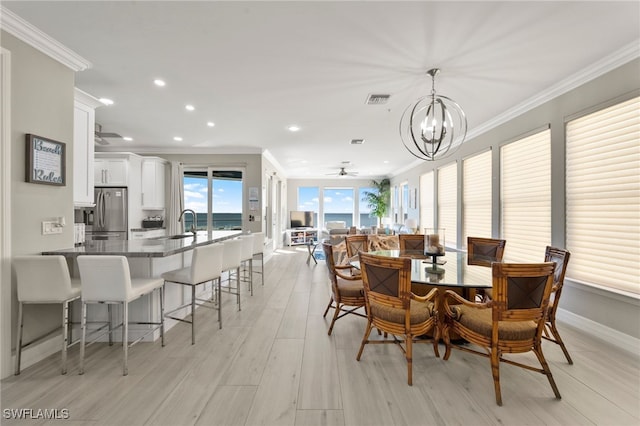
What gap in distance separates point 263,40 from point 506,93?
9.75 feet

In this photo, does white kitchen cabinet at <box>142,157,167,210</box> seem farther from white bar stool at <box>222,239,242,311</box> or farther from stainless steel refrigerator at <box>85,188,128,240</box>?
white bar stool at <box>222,239,242,311</box>

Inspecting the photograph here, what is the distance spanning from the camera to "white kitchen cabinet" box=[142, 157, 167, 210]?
5.98 meters

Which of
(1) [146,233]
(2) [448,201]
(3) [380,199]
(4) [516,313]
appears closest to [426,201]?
(2) [448,201]

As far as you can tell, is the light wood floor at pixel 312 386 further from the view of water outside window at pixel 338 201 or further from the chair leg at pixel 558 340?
the view of water outside window at pixel 338 201

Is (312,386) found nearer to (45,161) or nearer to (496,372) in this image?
(496,372)

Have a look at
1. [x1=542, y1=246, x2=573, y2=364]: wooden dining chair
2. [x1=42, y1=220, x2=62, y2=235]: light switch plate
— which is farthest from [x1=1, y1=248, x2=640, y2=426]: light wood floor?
[x1=42, y1=220, x2=62, y2=235]: light switch plate

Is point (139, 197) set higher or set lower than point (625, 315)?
higher

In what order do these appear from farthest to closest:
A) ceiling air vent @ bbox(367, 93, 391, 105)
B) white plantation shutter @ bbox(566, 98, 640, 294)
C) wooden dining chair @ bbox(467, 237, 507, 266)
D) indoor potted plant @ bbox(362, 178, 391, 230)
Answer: indoor potted plant @ bbox(362, 178, 391, 230)
ceiling air vent @ bbox(367, 93, 391, 105)
wooden dining chair @ bbox(467, 237, 507, 266)
white plantation shutter @ bbox(566, 98, 640, 294)

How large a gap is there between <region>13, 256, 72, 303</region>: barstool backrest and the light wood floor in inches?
24.0

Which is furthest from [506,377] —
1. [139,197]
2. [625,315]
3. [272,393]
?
[139,197]

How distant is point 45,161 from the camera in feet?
7.86

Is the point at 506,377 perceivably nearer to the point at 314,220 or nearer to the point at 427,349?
the point at 427,349

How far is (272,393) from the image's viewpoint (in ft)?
6.38

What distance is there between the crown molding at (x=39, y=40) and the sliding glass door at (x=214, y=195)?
394cm
